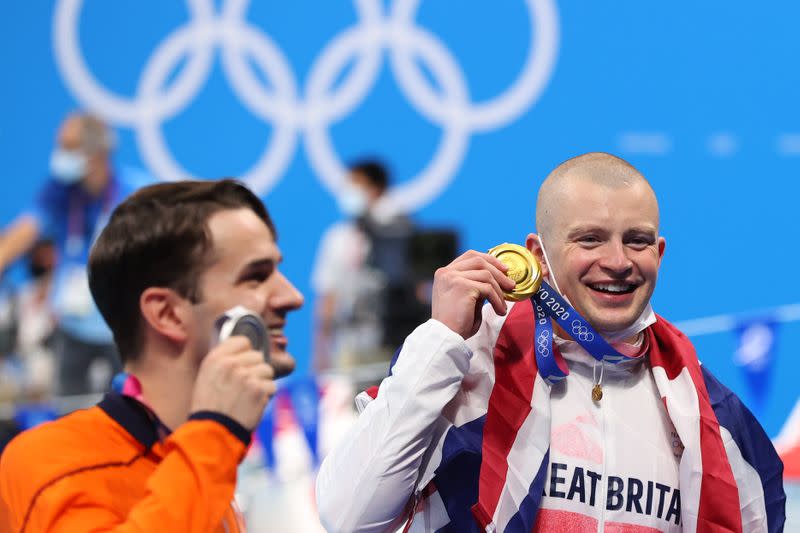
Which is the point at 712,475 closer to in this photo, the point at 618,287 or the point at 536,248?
the point at 618,287

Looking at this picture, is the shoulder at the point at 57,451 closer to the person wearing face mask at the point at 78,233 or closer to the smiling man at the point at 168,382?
the smiling man at the point at 168,382

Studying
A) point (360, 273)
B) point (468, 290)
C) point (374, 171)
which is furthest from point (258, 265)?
point (374, 171)

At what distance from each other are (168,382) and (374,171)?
664 cm

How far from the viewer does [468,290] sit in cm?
216

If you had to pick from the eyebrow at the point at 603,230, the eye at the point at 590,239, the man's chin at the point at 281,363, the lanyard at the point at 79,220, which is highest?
the lanyard at the point at 79,220

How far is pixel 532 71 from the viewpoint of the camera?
8906 mm

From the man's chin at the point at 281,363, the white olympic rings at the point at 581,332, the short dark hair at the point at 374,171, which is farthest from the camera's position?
the short dark hair at the point at 374,171

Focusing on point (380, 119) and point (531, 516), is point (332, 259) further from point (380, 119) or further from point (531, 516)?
point (531, 516)

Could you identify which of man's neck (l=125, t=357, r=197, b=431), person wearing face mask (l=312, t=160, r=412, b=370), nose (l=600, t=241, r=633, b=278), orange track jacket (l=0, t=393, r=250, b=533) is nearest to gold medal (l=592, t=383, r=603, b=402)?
nose (l=600, t=241, r=633, b=278)

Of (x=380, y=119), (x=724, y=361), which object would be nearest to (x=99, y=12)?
(x=380, y=119)

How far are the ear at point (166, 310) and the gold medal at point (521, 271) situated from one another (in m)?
0.69

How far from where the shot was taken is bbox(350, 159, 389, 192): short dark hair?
888 centimetres

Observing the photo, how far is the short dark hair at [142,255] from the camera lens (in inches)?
94.4

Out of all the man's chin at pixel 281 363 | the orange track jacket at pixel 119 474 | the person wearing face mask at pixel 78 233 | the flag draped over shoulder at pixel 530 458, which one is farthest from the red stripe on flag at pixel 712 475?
the person wearing face mask at pixel 78 233
